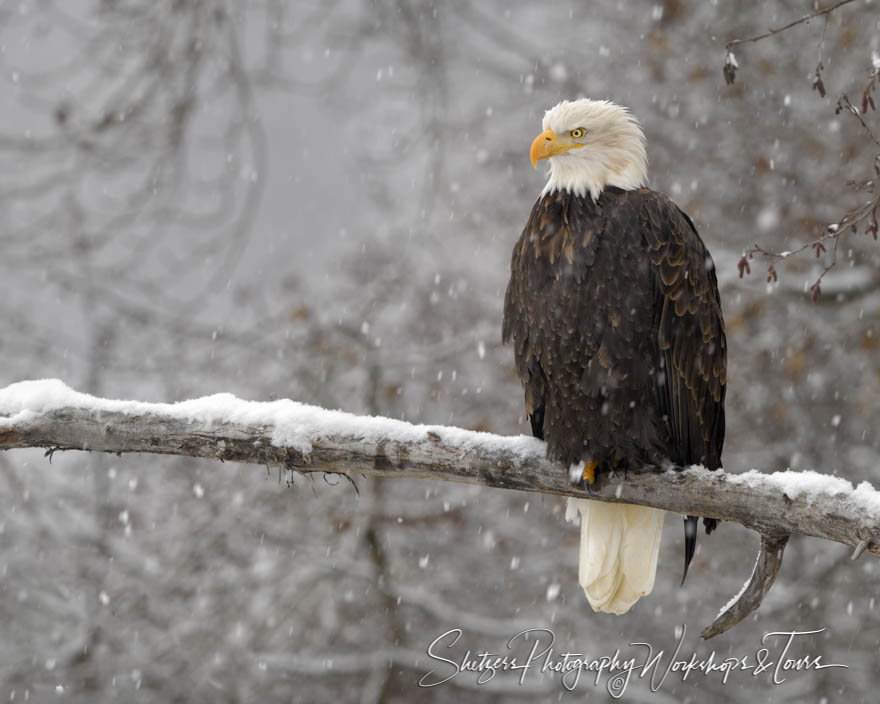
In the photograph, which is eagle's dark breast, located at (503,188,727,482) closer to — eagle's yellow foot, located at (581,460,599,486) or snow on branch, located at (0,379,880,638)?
eagle's yellow foot, located at (581,460,599,486)

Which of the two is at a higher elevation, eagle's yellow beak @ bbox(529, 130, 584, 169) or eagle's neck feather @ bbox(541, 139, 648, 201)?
eagle's yellow beak @ bbox(529, 130, 584, 169)

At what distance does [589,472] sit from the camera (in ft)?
11.5

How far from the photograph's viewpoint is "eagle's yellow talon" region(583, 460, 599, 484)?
3.50 m

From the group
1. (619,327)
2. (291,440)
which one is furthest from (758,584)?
(291,440)

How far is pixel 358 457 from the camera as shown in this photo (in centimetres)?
321

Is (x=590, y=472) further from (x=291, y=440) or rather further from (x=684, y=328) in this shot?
(x=291, y=440)

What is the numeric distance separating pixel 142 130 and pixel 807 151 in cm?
505

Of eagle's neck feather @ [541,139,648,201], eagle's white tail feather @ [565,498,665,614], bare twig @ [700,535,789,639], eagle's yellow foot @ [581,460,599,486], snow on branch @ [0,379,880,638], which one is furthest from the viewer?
eagle's white tail feather @ [565,498,665,614]

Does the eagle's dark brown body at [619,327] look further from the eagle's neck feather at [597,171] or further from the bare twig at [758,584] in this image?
the bare twig at [758,584]

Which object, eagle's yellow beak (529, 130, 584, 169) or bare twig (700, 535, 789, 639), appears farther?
eagle's yellow beak (529, 130, 584, 169)

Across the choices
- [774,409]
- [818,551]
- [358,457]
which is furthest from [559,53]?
[358,457]

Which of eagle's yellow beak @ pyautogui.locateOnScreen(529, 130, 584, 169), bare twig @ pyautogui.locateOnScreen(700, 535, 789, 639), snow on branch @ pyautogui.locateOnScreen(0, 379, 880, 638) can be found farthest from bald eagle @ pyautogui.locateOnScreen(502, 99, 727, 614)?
bare twig @ pyautogui.locateOnScreen(700, 535, 789, 639)

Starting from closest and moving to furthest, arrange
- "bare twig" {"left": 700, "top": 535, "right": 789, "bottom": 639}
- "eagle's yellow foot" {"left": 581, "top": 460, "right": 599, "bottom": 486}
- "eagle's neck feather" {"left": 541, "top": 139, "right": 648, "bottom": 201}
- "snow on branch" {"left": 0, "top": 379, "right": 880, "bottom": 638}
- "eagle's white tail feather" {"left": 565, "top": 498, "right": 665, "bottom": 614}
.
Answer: "bare twig" {"left": 700, "top": 535, "right": 789, "bottom": 639} < "snow on branch" {"left": 0, "top": 379, "right": 880, "bottom": 638} < "eagle's yellow foot" {"left": 581, "top": 460, "right": 599, "bottom": 486} < "eagle's neck feather" {"left": 541, "top": 139, "right": 648, "bottom": 201} < "eagle's white tail feather" {"left": 565, "top": 498, "right": 665, "bottom": 614}

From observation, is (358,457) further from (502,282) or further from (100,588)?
(502,282)
